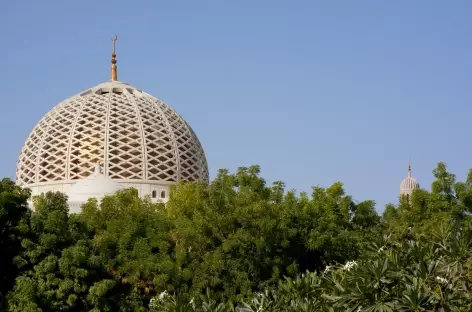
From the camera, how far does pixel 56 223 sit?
20.1 metres

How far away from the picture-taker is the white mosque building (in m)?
37.0

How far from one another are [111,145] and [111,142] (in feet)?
0.45

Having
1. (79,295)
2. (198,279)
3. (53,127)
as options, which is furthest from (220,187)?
(53,127)

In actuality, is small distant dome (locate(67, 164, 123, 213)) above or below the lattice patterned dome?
below

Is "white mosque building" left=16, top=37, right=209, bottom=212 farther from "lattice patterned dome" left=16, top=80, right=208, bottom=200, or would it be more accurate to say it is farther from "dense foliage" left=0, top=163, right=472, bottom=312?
"dense foliage" left=0, top=163, right=472, bottom=312

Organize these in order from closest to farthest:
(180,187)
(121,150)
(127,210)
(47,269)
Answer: (47,269), (127,210), (180,187), (121,150)

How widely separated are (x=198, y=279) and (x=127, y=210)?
3.92 meters

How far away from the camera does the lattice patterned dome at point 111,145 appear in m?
37.0

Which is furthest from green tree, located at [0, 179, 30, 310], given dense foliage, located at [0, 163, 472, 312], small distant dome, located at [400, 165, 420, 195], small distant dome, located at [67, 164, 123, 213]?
small distant dome, located at [400, 165, 420, 195]

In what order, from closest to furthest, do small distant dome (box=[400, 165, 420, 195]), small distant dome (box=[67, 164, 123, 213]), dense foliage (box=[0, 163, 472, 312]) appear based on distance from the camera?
dense foliage (box=[0, 163, 472, 312]) → small distant dome (box=[67, 164, 123, 213]) → small distant dome (box=[400, 165, 420, 195])

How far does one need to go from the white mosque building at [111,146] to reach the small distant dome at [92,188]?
208 centimetres

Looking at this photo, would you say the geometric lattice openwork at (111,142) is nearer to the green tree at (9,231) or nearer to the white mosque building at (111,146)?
the white mosque building at (111,146)

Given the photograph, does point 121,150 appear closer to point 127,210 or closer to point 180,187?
point 180,187

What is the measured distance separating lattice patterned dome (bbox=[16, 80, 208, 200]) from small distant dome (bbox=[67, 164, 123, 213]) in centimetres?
305
